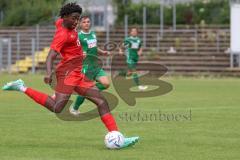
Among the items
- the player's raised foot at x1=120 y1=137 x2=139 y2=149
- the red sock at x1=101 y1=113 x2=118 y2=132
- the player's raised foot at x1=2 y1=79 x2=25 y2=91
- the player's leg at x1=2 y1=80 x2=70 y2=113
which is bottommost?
the player's raised foot at x1=120 y1=137 x2=139 y2=149

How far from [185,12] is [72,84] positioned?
37.1 m

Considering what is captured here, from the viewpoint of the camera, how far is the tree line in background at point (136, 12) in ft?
157

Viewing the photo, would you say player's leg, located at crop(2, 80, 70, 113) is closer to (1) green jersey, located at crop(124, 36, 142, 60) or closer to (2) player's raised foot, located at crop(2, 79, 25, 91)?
(2) player's raised foot, located at crop(2, 79, 25, 91)

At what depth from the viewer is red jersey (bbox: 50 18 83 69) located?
36.8ft

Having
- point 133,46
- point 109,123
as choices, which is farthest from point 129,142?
point 133,46

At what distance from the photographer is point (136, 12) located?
161 feet

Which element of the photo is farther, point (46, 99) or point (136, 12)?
point (136, 12)

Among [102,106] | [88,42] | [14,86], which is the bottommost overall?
[102,106]

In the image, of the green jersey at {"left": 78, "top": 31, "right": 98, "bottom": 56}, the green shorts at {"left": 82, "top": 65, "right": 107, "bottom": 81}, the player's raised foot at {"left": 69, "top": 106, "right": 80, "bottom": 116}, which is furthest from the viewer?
the green jersey at {"left": 78, "top": 31, "right": 98, "bottom": 56}

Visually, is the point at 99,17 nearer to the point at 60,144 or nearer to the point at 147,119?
the point at 147,119

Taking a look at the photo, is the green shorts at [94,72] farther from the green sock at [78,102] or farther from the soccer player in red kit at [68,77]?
the soccer player in red kit at [68,77]

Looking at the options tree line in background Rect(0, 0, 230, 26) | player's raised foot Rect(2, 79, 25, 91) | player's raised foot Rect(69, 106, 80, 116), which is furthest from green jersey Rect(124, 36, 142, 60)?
player's raised foot Rect(2, 79, 25, 91)

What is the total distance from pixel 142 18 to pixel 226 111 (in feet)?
104

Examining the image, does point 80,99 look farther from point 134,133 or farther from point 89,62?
point 134,133
